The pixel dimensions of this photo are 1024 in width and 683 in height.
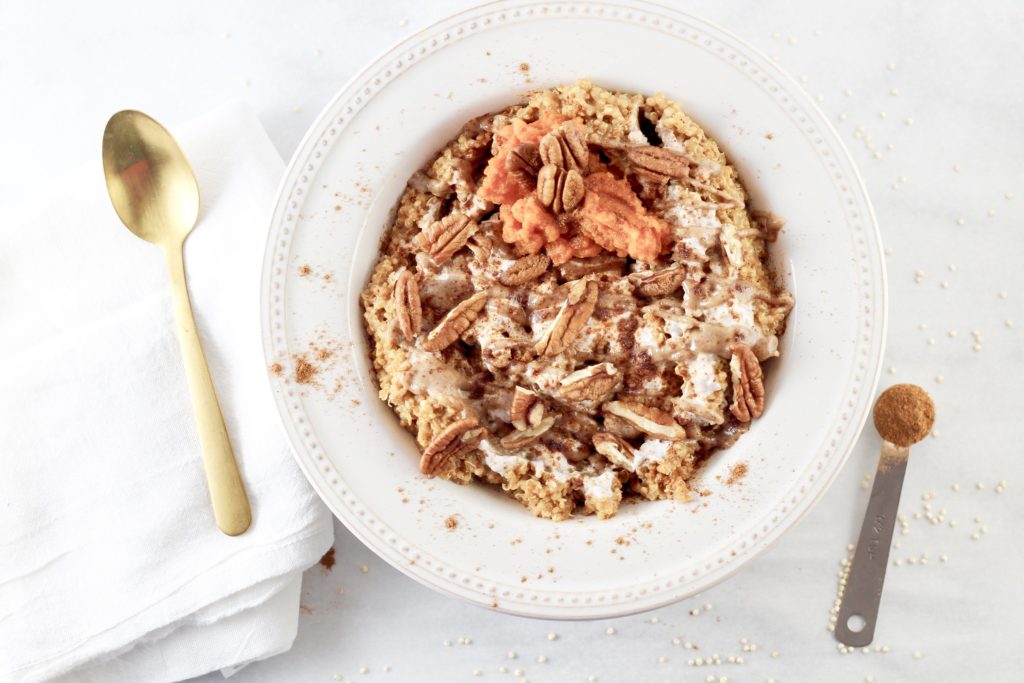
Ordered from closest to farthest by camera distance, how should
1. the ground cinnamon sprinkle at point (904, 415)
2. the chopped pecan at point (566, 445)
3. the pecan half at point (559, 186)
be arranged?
the pecan half at point (559, 186) < the chopped pecan at point (566, 445) < the ground cinnamon sprinkle at point (904, 415)

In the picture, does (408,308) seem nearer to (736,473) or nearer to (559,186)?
(559,186)

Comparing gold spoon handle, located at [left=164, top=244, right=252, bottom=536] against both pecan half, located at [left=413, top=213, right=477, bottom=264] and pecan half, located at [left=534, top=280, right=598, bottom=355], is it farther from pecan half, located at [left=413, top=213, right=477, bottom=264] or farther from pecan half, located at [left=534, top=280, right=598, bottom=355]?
pecan half, located at [left=534, top=280, right=598, bottom=355]

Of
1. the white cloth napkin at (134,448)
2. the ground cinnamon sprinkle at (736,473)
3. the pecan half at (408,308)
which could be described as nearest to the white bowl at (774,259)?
the ground cinnamon sprinkle at (736,473)

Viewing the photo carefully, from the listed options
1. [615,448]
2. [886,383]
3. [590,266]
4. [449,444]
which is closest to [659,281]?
[590,266]

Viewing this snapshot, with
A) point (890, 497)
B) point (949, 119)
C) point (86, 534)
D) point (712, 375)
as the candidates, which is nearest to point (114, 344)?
point (86, 534)

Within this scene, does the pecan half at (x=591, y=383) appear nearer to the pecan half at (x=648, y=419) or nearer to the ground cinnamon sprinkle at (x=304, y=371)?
the pecan half at (x=648, y=419)

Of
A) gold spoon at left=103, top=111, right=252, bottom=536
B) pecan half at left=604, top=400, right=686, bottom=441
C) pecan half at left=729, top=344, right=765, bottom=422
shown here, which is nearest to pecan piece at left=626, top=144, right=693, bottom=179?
pecan half at left=729, top=344, right=765, bottom=422
